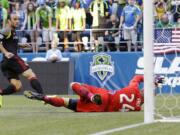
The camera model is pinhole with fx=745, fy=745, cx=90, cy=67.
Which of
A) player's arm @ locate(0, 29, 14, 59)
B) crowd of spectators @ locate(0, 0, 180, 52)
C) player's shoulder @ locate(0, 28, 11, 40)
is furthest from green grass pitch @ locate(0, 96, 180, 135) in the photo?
crowd of spectators @ locate(0, 0, 180, 52)

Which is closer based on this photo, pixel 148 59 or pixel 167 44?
pixel 148 59

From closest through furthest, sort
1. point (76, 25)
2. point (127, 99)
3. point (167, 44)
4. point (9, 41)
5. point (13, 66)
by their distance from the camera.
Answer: point (127, 99) < point (167, 44) < point (9, 41) < point (13, 66) < point (76, 25)

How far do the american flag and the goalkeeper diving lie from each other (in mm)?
890

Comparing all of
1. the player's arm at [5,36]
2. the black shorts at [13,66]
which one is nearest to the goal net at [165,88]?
the black shorts at [13,66]

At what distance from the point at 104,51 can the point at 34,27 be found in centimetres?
273

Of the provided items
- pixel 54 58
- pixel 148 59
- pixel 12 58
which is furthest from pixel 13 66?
pixel 54 58

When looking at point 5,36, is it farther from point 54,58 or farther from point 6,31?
point 54,58

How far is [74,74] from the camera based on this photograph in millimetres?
22062

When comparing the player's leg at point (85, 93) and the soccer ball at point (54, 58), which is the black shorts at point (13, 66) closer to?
the player's leg at point (85, 93)

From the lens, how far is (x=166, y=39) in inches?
550

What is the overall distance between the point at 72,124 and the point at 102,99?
81.5 inches

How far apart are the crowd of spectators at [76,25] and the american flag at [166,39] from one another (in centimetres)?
804

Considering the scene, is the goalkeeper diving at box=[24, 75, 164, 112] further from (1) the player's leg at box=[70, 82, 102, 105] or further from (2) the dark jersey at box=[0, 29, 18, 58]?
(2) the dark jersey at box=[0, 29, 18, 58]

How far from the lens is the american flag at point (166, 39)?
13461 mm
